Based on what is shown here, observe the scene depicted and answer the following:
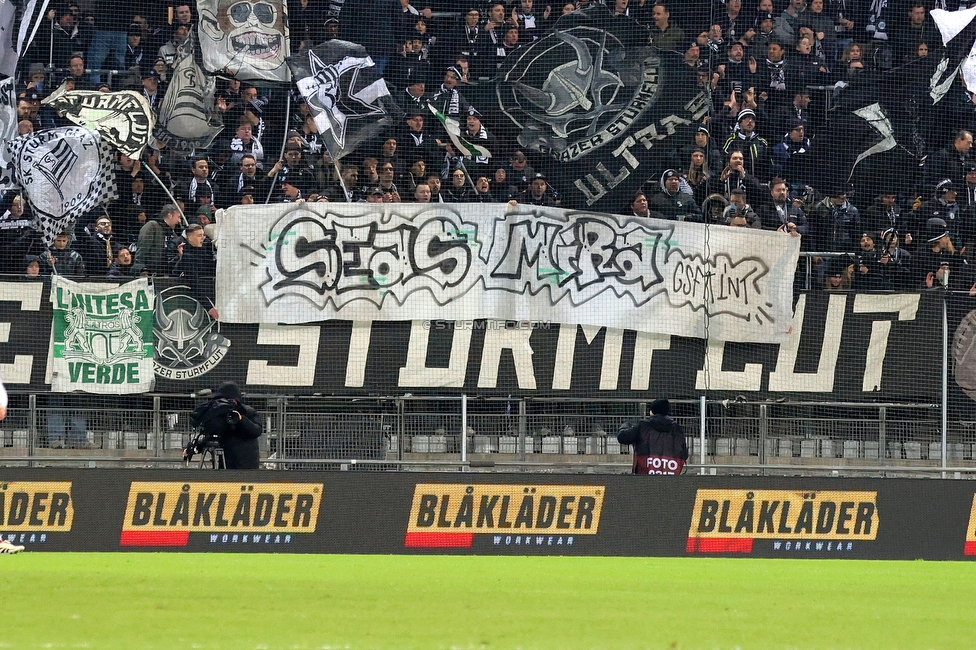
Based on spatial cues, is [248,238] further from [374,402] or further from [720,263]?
[720,263]

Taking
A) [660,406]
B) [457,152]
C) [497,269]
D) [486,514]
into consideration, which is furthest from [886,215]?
[486,514]

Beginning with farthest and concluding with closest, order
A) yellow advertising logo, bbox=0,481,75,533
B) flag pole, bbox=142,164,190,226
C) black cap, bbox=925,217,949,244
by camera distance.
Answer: black cap, bbox=925,217,949,244, flag pole, bbox=142,164,190,226, yellow advertising logo, bbox=0,481,75,533

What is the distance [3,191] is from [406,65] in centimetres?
485

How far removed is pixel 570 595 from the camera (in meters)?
9.49

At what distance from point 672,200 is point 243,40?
543 cm

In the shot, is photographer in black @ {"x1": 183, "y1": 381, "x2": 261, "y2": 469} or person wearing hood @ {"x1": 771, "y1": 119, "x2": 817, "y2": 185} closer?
photographer in black @ {"x1": 183, "y1": 381, "x2": 261, "y2": 469}

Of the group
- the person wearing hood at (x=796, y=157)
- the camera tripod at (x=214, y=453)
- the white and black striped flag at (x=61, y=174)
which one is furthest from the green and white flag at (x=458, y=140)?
the camera tripod at (x=214, y=453)

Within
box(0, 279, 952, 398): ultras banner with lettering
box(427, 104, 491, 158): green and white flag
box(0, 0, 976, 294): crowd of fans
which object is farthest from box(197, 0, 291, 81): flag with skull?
box(0, 279, 952, 398): ultras banner with lettering

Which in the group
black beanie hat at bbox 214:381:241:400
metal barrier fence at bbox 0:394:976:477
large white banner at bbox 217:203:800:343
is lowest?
metal barrier fence at bbox 0:394:976:477

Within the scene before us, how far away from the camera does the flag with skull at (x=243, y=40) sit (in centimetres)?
1659

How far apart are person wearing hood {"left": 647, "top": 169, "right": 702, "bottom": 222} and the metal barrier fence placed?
238cm

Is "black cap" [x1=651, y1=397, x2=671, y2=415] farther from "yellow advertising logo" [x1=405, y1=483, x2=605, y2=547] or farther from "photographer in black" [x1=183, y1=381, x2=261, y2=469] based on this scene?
"photographer in black" [x1=183, y1=381, x2=261, y2=469]

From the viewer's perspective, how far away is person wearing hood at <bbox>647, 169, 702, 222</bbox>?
1626 centimetres

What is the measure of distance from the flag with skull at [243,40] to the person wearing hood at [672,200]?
4.56m
